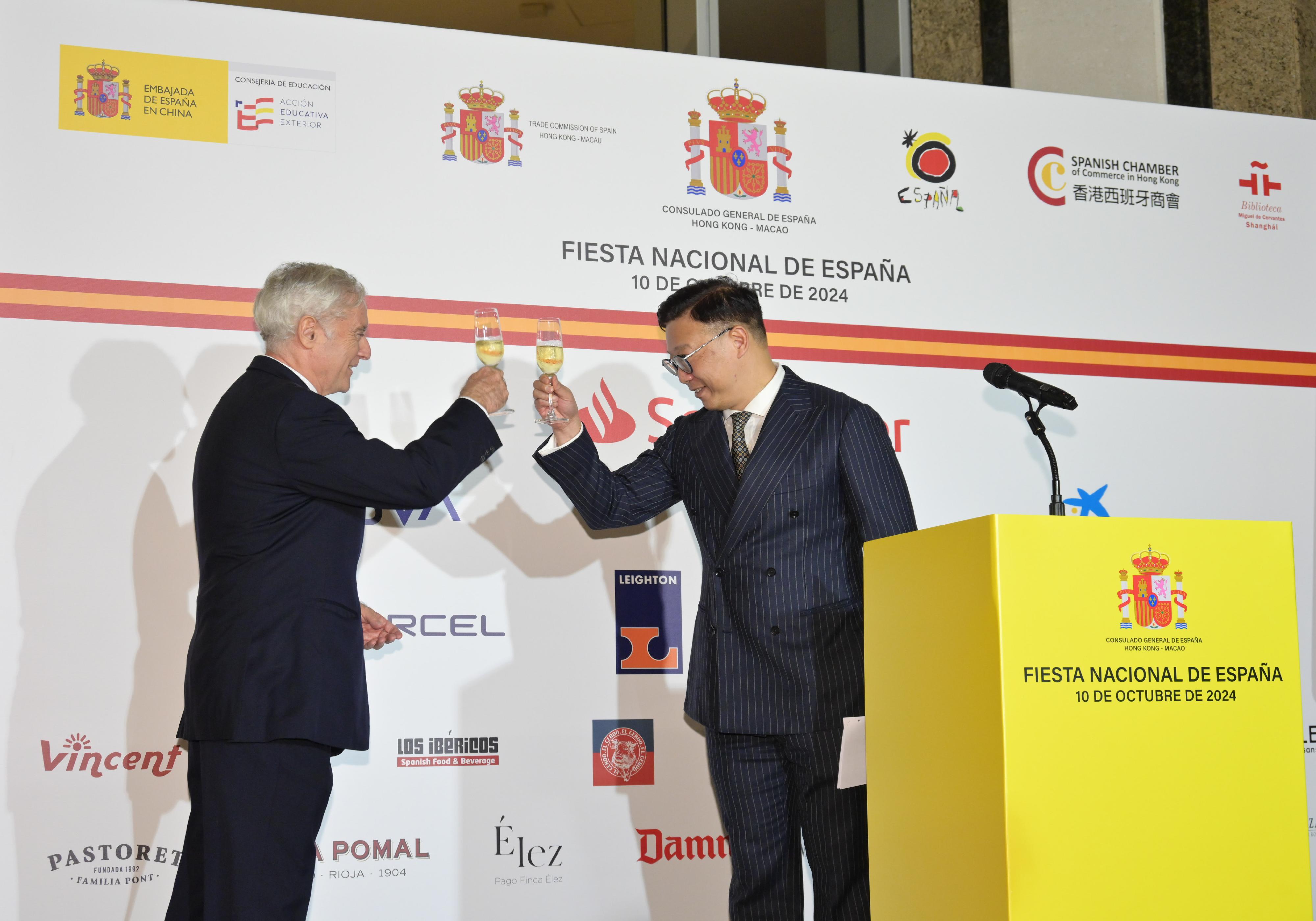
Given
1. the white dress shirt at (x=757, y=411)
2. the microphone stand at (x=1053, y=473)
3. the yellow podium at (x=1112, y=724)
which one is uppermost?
the white dress shirt at (x=757, y=411)

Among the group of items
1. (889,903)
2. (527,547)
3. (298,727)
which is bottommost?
(889,903)

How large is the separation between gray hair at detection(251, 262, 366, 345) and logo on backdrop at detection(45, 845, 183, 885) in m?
1.33

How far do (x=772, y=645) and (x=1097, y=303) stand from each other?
76.7 inches

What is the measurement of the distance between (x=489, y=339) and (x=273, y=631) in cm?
87

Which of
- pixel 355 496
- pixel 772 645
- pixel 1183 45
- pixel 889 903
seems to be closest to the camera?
pixel 889 903

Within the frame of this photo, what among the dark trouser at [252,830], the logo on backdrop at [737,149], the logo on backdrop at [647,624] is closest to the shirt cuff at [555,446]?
the logo on backdrop at [647,624]

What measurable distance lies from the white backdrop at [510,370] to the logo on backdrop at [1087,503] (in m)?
0.05

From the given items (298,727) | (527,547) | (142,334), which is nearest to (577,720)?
(527,547)

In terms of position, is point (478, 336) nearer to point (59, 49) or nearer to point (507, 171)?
point (507, 171)

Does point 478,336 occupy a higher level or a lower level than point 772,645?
higher

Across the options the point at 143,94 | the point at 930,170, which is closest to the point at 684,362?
the point at 930,170

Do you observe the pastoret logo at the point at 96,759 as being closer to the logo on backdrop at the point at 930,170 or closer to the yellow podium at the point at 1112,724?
the yellow podium at the point at 1112,724

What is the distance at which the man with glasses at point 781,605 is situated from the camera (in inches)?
97.2

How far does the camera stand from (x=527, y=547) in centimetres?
320
